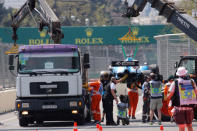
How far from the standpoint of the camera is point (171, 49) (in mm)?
36750

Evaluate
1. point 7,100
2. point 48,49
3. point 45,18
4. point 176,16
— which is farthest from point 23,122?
point 7,100

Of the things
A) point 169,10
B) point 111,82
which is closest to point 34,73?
point 111,82

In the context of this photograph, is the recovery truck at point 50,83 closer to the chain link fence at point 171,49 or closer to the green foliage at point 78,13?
the chain link fence at point 171,49

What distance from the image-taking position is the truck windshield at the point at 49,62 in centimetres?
2041

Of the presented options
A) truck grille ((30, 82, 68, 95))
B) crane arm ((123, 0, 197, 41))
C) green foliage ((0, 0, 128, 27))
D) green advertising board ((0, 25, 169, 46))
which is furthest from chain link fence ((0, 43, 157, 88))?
green foliage ((0, 0, 128, 27))

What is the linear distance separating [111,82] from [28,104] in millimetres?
2836

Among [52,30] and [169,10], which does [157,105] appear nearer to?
[169,10]

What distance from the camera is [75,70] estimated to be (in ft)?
66.9

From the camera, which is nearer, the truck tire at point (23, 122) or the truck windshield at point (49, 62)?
the truck windshield at point (49, 62)

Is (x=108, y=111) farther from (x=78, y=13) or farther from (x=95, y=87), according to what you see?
(x=78, y=13)

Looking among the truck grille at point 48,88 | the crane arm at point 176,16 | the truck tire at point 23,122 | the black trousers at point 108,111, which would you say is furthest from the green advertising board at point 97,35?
the truck grille at point 48,88

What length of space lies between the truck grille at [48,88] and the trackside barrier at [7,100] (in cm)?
943

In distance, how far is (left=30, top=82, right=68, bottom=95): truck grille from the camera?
20.4 meters

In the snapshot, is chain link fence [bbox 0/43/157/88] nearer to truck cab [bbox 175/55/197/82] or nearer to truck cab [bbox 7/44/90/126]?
truck cab [bbox 175/55/197/82]
